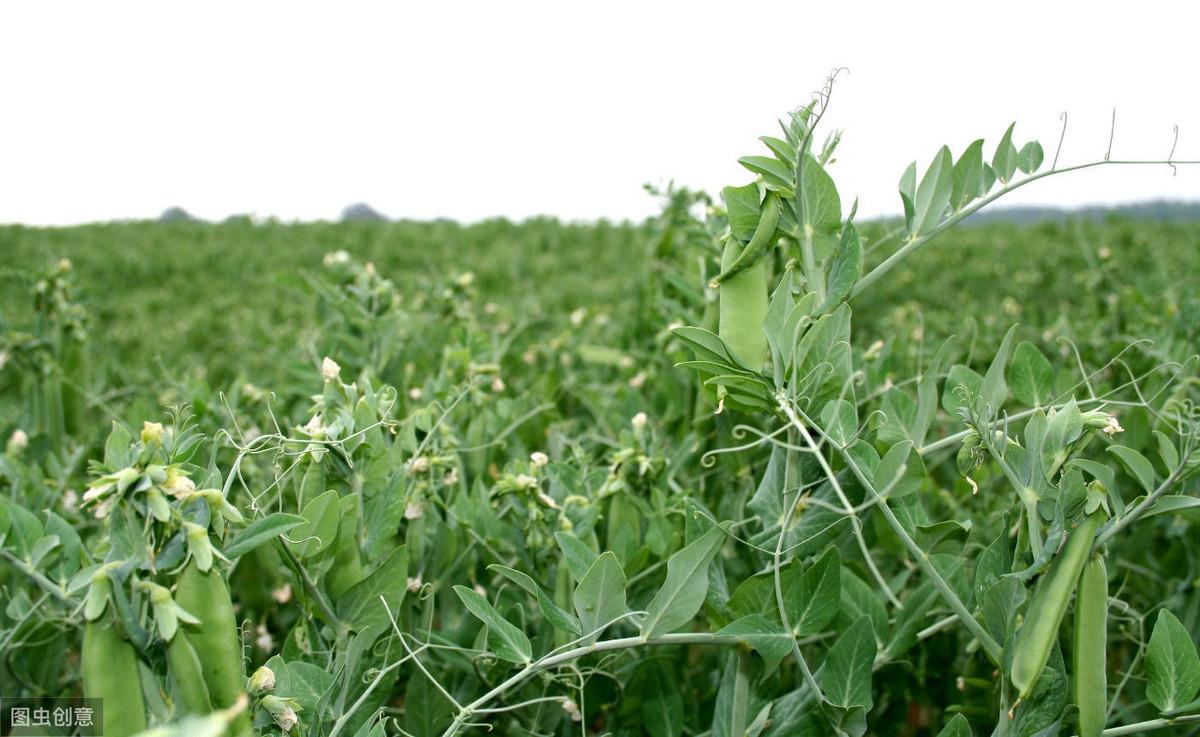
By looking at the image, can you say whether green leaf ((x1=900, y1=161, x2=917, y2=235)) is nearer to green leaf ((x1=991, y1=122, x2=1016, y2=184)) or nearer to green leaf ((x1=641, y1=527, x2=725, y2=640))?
green leaf ((x1=991, y1=122, x2=1016, y2=184))

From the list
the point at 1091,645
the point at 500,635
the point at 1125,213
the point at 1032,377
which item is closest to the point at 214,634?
the point at 500,635

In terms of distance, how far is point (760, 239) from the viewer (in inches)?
38.8

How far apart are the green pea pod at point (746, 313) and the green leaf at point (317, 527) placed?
48cm

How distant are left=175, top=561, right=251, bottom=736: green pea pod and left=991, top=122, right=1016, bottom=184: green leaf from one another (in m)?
0.99

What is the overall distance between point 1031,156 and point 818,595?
60 centimetres

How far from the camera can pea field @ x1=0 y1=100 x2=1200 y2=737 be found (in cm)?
83

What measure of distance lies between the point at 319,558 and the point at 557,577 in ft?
1.10

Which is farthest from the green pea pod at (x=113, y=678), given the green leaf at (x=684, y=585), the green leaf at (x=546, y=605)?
the green leaf at (x=684, y=585)

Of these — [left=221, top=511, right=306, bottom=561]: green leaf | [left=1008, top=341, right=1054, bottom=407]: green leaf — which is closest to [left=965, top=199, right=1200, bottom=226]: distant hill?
[left=1008, top=341, right=1054, bottom=407]: green leaf

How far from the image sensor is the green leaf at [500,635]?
3.10 ft

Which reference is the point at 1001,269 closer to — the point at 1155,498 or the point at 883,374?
the point at 883,374

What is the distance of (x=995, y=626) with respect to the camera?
0.91 meters

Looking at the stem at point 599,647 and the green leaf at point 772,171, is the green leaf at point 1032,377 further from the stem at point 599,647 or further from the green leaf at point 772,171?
the stem at point 599,647

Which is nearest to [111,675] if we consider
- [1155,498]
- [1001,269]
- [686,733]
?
[686,733]
